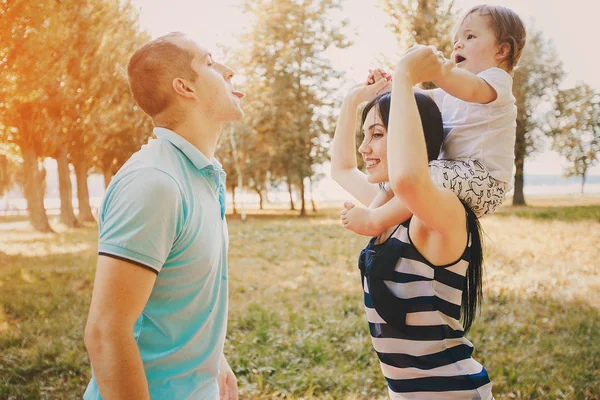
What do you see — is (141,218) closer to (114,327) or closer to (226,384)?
(114,327)

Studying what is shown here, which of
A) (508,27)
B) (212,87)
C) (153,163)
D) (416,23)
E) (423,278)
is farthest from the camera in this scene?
(416,23)

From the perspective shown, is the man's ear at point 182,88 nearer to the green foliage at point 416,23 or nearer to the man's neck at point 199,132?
the man's neck at point 199,132

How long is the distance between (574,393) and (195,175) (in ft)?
12.3

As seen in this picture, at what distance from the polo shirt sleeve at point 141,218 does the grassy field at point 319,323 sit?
3023 mm

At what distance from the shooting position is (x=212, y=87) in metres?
1.61

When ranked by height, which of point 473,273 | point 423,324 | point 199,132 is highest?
point 199,132

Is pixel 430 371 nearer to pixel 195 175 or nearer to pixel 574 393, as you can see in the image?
pixel 195 175

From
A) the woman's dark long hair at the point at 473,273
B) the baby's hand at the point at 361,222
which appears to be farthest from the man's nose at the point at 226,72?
the woman's dark long hair at the point at 473,273

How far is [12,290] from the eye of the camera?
6414mm

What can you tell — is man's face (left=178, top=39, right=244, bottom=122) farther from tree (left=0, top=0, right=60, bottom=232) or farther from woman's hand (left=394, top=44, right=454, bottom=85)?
tree (left=0, top=0, right=60, bottom=232)

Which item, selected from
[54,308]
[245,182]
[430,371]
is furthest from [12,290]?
[245,182]

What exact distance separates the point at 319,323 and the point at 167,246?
15.0 feet

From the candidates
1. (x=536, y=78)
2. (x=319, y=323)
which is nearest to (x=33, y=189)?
(x=319, y=323)

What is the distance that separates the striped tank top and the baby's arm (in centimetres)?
43
